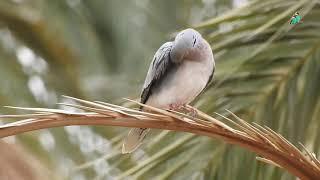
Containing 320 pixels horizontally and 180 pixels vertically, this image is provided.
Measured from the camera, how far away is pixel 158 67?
25.7 inches

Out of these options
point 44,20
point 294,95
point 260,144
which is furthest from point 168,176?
point 44,20

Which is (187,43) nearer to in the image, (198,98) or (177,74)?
(177,74)

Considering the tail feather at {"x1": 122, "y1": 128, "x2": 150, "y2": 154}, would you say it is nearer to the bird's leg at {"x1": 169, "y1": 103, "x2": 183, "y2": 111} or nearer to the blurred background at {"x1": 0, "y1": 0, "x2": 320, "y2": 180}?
the bird's leg at {"x1": 169, "y1": 103, "x2": 183, "y2": 111}

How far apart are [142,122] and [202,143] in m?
0.51

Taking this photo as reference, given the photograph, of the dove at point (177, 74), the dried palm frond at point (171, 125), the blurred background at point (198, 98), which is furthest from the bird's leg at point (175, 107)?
the blurred background at point (198, 98)

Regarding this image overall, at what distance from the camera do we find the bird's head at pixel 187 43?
0.59 metres

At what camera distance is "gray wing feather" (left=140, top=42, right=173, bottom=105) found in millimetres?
641

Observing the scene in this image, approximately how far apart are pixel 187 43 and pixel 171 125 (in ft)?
0.34

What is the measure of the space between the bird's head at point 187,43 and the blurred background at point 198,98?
290 millimetres

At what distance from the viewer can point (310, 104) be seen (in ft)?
3.23

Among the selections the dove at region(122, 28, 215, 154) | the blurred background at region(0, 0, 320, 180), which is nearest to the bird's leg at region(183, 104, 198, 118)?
the dove at region(122, 28, 215, 154)

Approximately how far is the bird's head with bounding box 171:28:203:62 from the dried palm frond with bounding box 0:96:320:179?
3.0 inches

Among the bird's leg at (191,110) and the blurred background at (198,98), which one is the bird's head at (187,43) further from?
the blurred background at (198,98)

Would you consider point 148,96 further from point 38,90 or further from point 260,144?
point 38,90
